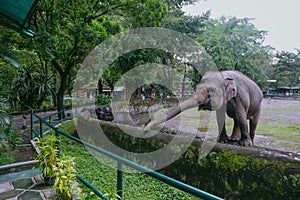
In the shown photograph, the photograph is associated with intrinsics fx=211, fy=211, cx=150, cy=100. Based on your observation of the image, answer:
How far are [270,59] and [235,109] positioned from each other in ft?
112

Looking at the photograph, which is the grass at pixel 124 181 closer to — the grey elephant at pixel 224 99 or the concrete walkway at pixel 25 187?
the concrete walkway at pixel 25 187

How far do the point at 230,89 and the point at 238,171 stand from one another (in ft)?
4.50

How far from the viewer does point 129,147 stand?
4.55 meters

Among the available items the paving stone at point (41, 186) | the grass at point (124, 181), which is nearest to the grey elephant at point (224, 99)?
the grass at point (124, 181)

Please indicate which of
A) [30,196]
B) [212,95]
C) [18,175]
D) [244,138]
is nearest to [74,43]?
[18,175]

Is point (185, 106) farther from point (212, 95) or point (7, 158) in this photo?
point (7, 158)

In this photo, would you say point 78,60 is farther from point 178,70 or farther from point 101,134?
point 178,70

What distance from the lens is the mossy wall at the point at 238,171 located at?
2.43 m

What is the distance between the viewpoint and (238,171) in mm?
2807

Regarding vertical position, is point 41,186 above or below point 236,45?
below

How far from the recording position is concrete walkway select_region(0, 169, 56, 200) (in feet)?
8.93

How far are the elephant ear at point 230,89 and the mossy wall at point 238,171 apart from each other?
898mm

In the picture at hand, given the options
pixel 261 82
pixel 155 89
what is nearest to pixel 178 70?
pixel 155 89

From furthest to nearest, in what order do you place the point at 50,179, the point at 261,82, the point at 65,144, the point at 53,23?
the point at 261,82, the point at 53,23, the point at 65,144, the point at 50,179
